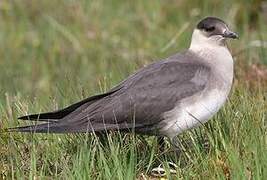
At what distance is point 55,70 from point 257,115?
460 cm

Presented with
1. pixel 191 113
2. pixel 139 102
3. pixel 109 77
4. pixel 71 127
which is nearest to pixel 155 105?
pixel 139 102

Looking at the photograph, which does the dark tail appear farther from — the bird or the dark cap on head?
the dark cap on head

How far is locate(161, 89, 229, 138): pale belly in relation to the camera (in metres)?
5.26

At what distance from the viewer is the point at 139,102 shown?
5332 mm

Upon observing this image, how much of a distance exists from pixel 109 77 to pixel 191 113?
125cm

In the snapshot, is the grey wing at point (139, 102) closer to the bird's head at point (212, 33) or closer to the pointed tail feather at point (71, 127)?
the pointed tail feather at point (71, 127)

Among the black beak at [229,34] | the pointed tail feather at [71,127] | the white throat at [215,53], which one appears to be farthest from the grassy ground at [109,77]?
the black beak at [229,34]

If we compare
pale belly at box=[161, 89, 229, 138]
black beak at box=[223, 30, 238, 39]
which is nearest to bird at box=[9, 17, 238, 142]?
pale belly at box=[161, 89, 229, 138]

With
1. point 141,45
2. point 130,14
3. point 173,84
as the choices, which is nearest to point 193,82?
point 173,84

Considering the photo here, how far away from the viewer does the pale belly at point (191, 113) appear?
5258mm

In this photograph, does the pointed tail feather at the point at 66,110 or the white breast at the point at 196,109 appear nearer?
the white breast at the point at 196,109

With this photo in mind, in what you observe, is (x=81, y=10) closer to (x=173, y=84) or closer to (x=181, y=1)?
(x=181, y=1)

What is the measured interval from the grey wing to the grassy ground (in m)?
0.11

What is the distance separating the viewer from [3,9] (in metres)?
10.7
